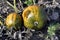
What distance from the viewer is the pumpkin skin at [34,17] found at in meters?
2.87

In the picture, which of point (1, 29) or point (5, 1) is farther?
point (5, 1)

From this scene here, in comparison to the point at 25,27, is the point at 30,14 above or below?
above

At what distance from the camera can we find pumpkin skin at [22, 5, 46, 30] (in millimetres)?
2871

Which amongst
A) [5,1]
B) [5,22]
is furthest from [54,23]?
[5,1]

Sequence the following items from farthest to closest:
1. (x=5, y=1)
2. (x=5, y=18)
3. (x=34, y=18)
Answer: (x=5, y=1), (x=5, y=18), (x=34, y=18)

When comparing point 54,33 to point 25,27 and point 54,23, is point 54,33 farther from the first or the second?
point 25,27

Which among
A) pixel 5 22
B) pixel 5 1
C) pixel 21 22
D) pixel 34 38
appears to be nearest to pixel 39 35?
pixel 34 38

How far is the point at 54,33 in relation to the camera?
2896mm

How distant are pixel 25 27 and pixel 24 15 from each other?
19cm

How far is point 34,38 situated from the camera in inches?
115

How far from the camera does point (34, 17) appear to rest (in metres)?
2.88

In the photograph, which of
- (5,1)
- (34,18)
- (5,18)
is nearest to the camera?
(34,18)

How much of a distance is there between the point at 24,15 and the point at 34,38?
12.4 inches

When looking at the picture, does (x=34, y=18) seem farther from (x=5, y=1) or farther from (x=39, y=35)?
(x=5, y=1)
